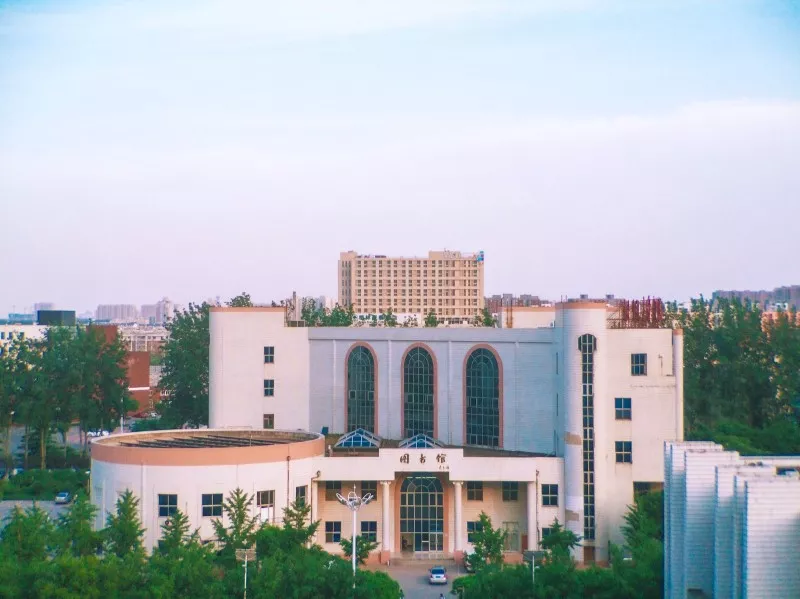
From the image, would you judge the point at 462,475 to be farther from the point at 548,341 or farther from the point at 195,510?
the point at 195,510

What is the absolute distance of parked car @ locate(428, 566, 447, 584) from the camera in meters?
47.1

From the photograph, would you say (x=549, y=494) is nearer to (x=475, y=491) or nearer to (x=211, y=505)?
(x=475, y=491)

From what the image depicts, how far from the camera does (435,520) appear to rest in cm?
5284

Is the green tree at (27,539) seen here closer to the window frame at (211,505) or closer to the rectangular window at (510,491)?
the window frame at (211,505)

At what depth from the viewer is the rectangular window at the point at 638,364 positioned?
5141cm

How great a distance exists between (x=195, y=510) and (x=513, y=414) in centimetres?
1716

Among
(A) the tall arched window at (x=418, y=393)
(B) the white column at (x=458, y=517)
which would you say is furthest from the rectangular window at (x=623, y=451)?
(A) the tall arched window at (x=418, y=393)

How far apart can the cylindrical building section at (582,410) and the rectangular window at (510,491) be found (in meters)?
2.95

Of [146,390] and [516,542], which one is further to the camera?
[146,390]

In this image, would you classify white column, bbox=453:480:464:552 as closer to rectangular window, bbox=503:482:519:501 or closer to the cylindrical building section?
rectangular window, bbox=503:482:519:501

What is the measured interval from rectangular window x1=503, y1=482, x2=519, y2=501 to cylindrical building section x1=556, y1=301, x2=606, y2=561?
9.68 feet

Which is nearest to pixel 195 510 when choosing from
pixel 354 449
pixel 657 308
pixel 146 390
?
pixel 354 449

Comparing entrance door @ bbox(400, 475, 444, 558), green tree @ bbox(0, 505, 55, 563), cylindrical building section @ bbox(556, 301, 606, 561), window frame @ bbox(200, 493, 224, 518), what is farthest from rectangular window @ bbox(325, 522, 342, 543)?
green tree @ bbox(0, 505, 55, 563)

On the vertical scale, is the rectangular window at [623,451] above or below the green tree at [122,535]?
above
